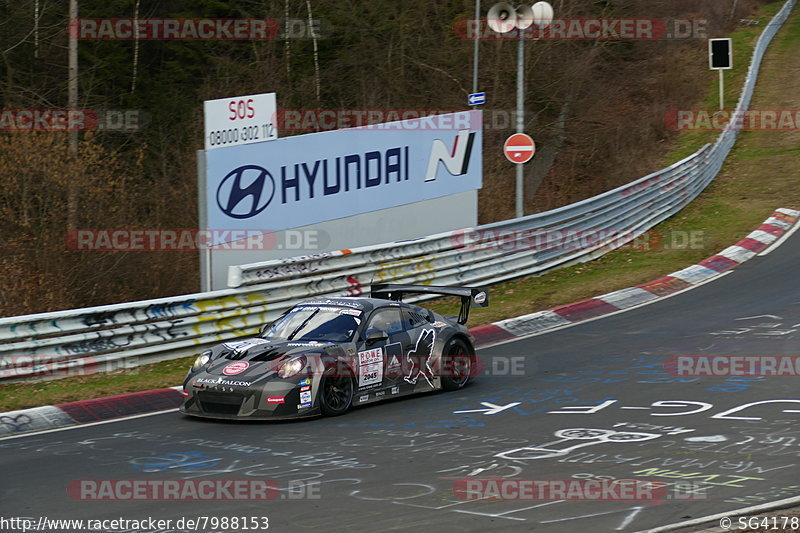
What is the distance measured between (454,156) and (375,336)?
31.7 ft

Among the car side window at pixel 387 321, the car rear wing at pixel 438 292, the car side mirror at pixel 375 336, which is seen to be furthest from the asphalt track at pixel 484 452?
the car rear wing at pixel 438 292

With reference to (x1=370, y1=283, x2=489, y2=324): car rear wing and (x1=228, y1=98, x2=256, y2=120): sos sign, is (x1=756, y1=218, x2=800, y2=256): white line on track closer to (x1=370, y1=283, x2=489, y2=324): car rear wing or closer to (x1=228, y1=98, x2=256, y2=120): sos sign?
(x1=370, y1=283, x2=489, y2=324): car rear wing

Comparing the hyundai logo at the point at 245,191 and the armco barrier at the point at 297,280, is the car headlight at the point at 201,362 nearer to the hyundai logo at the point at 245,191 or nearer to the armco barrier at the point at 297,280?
the armco barrier at the point at 297,280

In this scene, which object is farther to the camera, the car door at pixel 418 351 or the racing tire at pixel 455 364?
the racing tire at pixel 455 364

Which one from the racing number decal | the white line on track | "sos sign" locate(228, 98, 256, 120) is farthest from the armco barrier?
the racing number decal

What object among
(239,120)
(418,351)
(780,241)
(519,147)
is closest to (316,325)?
(418,351)

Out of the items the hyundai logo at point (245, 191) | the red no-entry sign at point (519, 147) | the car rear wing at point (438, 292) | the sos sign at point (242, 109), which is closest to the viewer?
the car rear wing at point (438, 292)

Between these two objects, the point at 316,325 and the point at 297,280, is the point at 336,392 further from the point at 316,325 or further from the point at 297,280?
the point at 297,280

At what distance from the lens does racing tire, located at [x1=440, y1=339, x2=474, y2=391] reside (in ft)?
41.8

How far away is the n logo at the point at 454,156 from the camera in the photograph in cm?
2022

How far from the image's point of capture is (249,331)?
15.3 meters

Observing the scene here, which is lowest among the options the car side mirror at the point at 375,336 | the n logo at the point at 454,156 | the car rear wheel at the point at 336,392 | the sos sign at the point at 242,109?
the car rear wheel at the point at 336,392

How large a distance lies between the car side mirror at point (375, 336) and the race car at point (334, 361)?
13 mm

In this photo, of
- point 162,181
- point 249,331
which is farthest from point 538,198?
point 249,331
